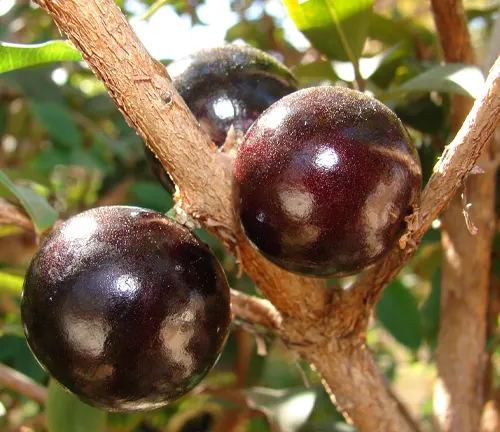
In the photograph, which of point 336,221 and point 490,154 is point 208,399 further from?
point 336,221

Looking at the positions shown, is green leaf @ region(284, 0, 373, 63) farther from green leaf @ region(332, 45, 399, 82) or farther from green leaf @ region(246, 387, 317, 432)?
green leaf @ region(246, 387, 317, 432)

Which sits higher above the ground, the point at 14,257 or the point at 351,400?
the point at 351,400

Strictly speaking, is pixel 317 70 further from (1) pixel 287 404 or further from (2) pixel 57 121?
(2) pixel 57 121

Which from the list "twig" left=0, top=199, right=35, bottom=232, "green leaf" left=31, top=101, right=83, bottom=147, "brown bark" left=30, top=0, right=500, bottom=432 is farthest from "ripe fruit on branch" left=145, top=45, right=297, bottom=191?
"green leaf" left=31, top=101, right=83, bottom=147

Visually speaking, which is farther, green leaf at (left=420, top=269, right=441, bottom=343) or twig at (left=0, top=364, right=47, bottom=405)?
green leaf at (left=420, top=269, right=441, bottom=343)

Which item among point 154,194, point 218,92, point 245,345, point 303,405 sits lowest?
point 245,345

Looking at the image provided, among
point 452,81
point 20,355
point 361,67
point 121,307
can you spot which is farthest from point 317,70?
point 20,355

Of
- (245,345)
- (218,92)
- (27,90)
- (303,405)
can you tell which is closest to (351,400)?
(303,405)
